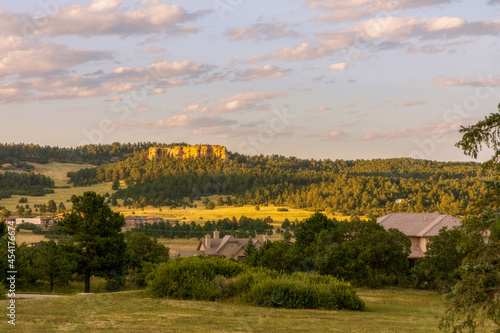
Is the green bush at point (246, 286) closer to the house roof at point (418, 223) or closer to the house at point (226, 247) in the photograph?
the house roof at point (418, 223)

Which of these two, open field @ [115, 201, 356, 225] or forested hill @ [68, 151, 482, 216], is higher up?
forested hill @ [68, 151, 482, 216]

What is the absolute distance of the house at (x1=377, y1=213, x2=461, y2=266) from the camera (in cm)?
4861

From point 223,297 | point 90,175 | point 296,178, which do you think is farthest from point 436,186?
point 90,175

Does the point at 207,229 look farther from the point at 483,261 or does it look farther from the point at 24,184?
the point at 483,261

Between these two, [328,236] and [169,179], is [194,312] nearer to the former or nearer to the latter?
[328,236]

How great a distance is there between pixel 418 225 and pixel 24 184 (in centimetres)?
14988

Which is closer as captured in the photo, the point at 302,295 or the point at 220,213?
the point at 302,295

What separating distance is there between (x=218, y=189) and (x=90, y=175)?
52.8 metres

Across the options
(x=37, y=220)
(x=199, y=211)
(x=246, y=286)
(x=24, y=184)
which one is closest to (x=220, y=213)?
(x=199, y=211)

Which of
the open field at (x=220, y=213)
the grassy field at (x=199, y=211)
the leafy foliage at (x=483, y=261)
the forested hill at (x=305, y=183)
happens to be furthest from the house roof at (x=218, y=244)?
the leafy foliage at (x=483, y=261)

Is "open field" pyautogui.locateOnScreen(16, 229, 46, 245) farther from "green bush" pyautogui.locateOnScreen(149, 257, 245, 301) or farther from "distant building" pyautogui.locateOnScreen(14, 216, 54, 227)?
"green bush" pyautogui.locateOnScreen(149, 257, 245, 301)

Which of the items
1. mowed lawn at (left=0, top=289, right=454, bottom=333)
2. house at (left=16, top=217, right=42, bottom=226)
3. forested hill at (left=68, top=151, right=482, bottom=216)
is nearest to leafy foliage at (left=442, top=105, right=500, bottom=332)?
mowed lawn at (left=0, top=289, right=454, bottom=333)

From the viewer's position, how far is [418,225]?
51.0 meters

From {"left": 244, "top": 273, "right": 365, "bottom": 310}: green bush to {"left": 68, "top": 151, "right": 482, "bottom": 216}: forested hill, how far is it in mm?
78114
